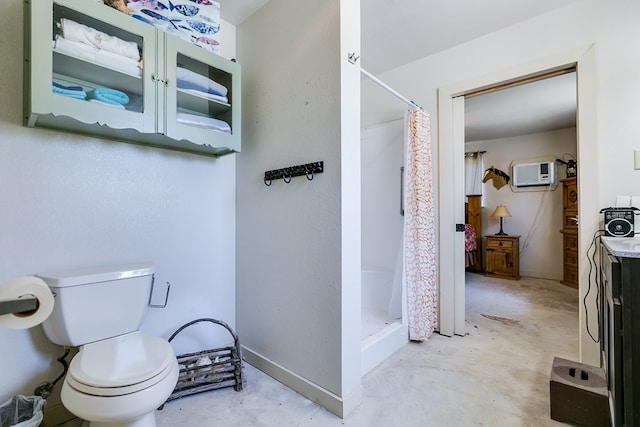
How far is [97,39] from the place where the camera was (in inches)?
53.5

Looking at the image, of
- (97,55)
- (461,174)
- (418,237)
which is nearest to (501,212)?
(461,174)

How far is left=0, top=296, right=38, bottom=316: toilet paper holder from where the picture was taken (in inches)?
27.9

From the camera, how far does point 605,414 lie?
130cm

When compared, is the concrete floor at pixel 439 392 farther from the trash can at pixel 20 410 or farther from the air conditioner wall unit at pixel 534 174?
the air conditioner wall unit at pixel 534 174

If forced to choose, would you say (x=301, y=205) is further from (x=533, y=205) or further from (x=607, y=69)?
(x=533, y=205)

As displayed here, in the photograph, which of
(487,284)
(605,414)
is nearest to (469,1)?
(605,414)

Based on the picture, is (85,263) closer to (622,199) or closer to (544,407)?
(544,407)

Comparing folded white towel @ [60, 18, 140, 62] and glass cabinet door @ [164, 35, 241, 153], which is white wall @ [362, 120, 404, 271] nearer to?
glass cabinet door @ [164, 35, 241, 153]

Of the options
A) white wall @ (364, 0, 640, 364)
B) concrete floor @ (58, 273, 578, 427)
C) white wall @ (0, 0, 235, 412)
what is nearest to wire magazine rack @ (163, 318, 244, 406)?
concrete floor @ (58, 273, 578, 427)

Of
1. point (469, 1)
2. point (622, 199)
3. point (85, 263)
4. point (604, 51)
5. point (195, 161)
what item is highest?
point (469, 1)

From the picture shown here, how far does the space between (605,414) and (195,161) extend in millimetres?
2527

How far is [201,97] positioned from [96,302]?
1201 mm

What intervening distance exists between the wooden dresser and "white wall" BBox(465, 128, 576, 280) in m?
0.18

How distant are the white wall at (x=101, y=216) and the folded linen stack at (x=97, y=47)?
316mm
